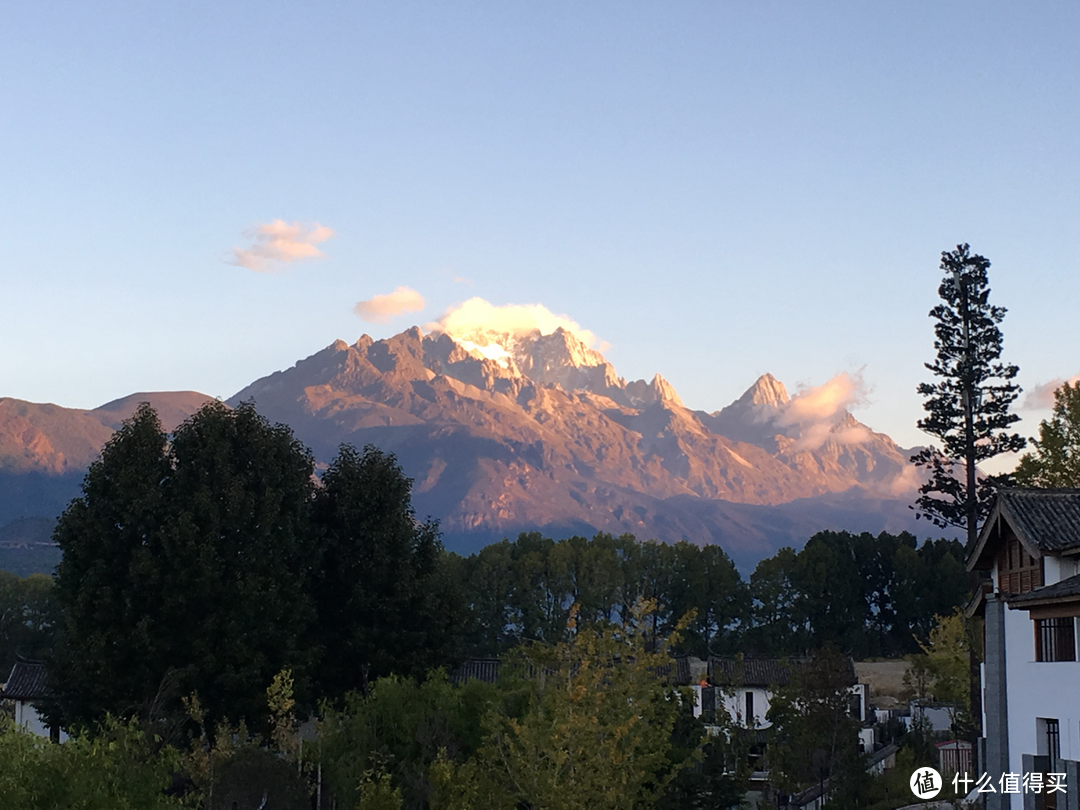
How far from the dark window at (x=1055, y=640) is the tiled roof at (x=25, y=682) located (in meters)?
49.1

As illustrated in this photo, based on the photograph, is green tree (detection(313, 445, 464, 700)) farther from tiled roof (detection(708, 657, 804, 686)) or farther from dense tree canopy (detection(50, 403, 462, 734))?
tiled roof (detection(708, 657, 804, 686))

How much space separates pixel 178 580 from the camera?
121 ft

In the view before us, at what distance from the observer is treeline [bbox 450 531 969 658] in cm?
11300

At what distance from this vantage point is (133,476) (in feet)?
125

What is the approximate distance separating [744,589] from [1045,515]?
313 feet

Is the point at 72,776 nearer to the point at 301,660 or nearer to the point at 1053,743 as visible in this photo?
the point at 301,660

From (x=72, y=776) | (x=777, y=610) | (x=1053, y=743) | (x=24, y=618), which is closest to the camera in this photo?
(x=72, y=776)

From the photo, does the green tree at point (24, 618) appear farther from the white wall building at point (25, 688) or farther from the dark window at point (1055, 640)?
the dark window at point (1055, 640)

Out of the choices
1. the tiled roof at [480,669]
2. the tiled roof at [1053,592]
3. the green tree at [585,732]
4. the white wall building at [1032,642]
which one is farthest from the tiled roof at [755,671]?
the green tree at [585,732]

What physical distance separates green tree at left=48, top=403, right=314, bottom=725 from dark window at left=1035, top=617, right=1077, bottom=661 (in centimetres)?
2213

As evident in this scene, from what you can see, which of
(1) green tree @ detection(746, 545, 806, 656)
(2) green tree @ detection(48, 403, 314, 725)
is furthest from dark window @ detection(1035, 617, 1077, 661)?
(1) green tree @ detection(746, 545, 806, 656)

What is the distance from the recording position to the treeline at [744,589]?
11300 centimetres

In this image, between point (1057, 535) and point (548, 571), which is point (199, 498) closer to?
point (1057, 535)

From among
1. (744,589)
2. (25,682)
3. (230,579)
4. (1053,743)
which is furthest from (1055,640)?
(744,589)
